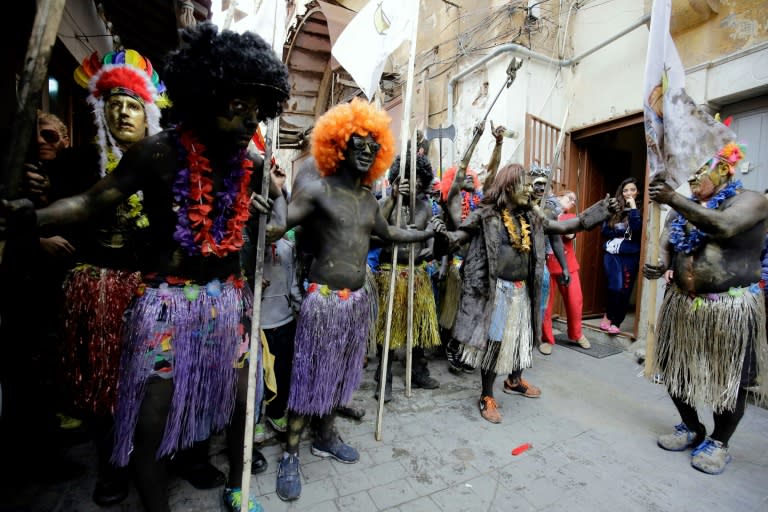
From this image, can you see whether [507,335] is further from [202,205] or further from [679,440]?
[202,205]

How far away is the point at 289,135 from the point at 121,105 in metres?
8.41

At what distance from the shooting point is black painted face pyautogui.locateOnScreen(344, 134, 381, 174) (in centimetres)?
241

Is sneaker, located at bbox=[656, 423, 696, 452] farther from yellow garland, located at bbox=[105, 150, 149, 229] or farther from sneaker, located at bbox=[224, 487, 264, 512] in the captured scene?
yellow garland, located at bbox=[105, 150, 149, 229]

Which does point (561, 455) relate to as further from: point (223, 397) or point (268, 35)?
point (268, 35)

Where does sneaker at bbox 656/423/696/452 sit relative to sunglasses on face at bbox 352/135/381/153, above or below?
below

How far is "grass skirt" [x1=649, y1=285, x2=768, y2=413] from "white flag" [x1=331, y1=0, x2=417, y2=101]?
292 centimetres

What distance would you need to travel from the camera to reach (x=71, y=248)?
2.24 m

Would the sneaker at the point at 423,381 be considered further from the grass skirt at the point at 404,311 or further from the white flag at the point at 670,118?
the white flag at the point at 670,118

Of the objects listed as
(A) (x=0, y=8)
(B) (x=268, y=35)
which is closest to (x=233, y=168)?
(B) (x=268, y=35)

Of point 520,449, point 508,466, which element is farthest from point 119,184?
point 520,449

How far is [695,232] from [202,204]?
A: 3166 millimetres

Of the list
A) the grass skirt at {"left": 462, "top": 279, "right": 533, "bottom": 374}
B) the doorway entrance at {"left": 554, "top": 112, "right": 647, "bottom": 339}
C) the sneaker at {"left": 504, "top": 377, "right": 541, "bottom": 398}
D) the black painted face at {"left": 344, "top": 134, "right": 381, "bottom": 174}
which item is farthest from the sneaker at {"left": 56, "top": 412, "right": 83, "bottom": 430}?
the doorway entrance at {"left": 554, "top": 112, "right": 647, "bottom": 339}

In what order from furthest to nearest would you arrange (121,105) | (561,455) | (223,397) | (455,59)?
(455,59) < (561,455) < (121,105) < (223,397)

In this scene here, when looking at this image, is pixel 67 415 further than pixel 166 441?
Yes
